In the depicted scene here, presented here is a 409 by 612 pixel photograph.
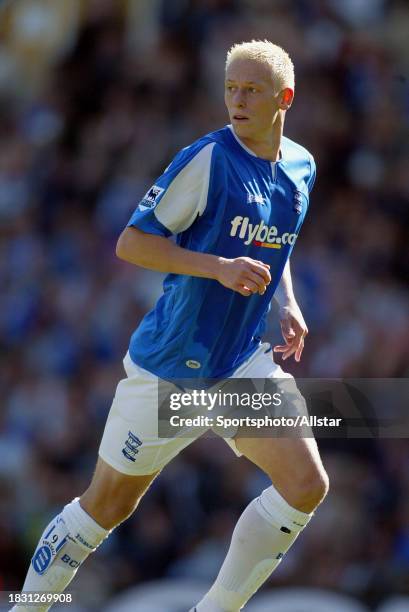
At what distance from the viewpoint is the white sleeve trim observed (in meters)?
4.63

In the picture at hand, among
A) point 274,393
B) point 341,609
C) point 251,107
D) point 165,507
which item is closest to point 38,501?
point 165,507

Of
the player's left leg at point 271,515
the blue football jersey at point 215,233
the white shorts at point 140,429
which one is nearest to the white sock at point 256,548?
the player's left leg at point 271,515

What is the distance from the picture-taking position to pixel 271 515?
4750 mm

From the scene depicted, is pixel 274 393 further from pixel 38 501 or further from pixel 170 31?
pixel 170 31

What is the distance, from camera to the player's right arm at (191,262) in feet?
14.1

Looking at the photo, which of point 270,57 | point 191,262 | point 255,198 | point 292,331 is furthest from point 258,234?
point 270,57

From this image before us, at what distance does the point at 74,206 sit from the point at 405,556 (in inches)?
156

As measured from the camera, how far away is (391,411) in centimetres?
700

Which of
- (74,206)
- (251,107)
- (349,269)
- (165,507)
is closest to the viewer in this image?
(251,107)

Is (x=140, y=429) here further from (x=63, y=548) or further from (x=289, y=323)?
(x=289, y=323)

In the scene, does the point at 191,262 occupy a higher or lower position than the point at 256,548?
higher

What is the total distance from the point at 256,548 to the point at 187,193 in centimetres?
140

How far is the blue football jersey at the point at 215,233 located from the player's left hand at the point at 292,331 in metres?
0.11

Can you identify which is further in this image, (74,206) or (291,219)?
(74,206)
